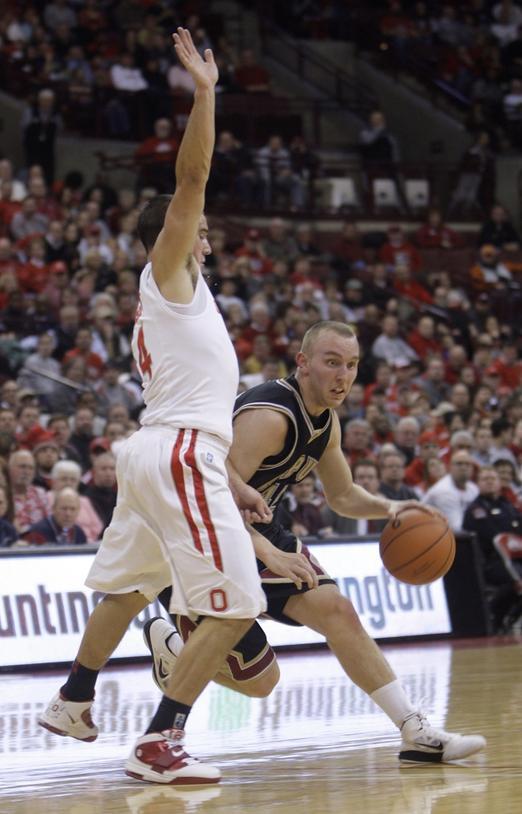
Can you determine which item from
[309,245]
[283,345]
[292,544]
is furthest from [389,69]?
[292,544]

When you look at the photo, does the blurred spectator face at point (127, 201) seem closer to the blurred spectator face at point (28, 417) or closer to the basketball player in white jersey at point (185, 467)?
the blurred spectator face at point (28, 417)

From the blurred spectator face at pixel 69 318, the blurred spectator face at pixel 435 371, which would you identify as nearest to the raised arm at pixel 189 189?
the blurred spectator face at pixel 69 318

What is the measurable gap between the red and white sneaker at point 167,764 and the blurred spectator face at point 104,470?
6.99 meters

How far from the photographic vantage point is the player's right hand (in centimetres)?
570

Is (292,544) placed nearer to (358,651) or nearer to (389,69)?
(358,651)

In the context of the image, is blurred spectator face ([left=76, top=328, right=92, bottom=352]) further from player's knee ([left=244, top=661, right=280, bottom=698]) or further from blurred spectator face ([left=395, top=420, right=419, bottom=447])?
player's knee ([left=244, top=661, right=280, bottom=698])

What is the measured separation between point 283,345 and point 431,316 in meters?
4.34

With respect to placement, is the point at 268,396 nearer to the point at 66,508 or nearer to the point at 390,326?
the point at 66,508

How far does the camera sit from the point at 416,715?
233 inches

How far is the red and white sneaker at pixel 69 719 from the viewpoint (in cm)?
600

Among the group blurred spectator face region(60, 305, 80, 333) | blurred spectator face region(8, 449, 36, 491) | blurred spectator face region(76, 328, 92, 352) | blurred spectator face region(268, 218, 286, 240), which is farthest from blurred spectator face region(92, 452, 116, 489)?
blurred spectator face region(268, 218, 286, 240)

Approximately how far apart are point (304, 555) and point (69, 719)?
1.14 metres

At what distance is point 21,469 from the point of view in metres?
11.9

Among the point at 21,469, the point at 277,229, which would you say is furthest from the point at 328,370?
the point at 277,229
